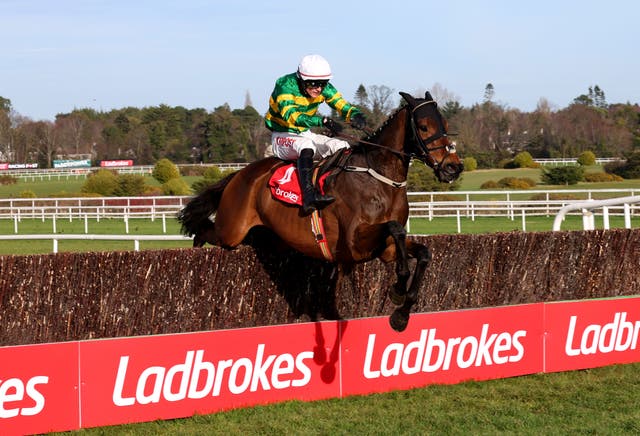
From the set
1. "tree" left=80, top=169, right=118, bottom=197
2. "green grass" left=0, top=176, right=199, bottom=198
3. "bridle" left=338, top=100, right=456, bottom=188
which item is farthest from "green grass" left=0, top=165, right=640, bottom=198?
"bridle" left=338, top=100, right=456, bottom=188

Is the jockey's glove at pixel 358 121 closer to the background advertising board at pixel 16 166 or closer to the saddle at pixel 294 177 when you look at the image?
the saddle at pixel 294 177

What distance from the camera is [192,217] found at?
297 inches

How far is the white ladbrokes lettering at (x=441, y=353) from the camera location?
652 centimetres

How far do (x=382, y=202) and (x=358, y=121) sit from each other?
2.36ft

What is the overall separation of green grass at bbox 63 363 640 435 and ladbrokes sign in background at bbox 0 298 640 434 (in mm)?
131

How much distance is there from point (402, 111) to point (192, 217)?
2.21 metres

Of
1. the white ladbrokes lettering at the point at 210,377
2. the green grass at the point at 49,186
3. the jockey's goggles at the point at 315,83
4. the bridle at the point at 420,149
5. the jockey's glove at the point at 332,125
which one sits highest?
the jockey's goggles at the point at 315,83

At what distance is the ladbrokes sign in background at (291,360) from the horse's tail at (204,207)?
1.71 m

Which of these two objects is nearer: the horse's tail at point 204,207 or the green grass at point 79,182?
the horse's tail at point 204,207

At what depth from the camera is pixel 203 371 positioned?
5.87 metres

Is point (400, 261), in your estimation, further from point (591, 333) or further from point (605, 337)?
point (605, 337)

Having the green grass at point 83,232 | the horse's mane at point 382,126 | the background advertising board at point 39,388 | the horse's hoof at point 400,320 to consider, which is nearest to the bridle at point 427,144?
the horse's mane at point 382,126

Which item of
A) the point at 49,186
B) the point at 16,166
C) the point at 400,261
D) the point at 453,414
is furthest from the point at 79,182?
the point at 453,414

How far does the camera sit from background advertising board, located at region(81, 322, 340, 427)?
218 inches
